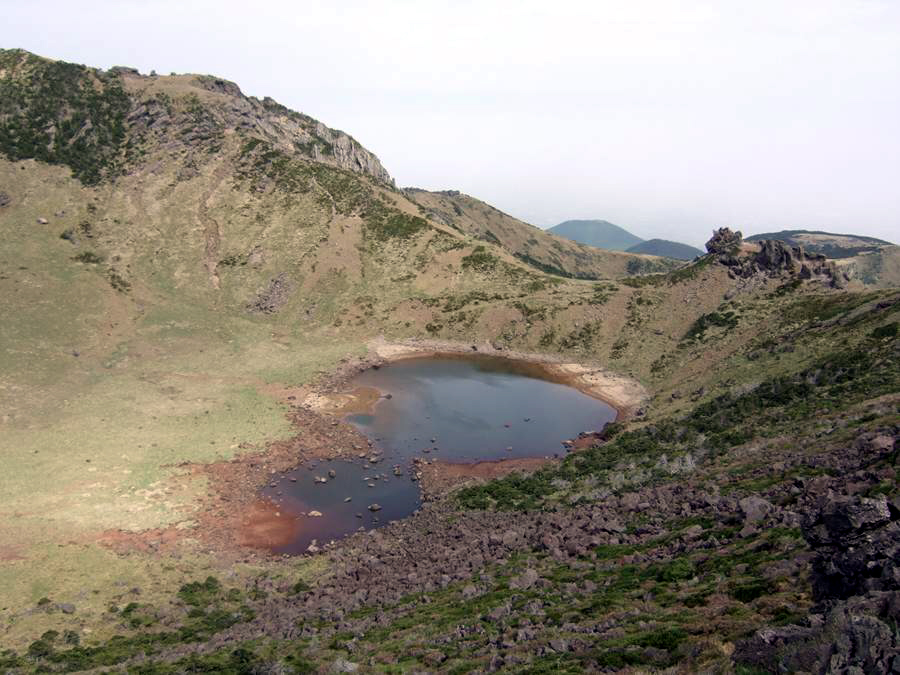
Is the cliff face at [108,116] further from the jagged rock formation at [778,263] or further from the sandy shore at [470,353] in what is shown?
the jagged rock formation at [778,263]

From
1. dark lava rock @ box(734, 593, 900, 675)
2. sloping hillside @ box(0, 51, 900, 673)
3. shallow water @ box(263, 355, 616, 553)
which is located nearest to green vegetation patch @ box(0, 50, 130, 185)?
sloping hillside @ box(0, 51, 900, 673)

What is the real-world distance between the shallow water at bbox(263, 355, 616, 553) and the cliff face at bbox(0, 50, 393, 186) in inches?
3158

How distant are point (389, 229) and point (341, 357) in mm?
43164

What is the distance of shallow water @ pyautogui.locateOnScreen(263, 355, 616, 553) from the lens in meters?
46.5

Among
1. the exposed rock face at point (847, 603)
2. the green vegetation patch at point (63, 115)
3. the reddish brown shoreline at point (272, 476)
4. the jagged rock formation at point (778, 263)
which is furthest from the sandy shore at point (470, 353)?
the green vegetation patch at point (63, 115)

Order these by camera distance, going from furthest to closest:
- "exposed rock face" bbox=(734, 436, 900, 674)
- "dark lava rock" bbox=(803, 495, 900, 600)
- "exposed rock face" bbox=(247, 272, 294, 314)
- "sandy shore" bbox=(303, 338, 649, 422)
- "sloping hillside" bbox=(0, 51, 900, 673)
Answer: "exposed rock face" bbox=(247, 272, 294, 314) → "sandy shore" bbox=(303, 338, 649, 422) → "sloping hillside" bbox=(0, 51, 900, 673) → "dark lava rock" bbox=(803, 495, 900, 600) → "exposed rock face" bbox=(734, 436, 900, 674)

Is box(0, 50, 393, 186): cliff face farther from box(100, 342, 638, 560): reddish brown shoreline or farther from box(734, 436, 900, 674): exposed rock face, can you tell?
box(734, 436, 900, 674): exposed rock face

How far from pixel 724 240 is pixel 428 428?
76.6m

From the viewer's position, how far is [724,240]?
105938mm

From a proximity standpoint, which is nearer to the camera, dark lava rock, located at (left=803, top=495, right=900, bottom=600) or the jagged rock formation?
dark lava rock, located at (left=803, top=495, right=900, bottom=600)

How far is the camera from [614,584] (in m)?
23.5

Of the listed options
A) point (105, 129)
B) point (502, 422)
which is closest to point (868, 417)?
point (502, 422)

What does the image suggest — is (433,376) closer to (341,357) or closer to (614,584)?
(341,357)

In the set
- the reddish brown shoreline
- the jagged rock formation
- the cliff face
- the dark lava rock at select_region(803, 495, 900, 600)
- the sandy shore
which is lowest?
the reddish brown shoreline
